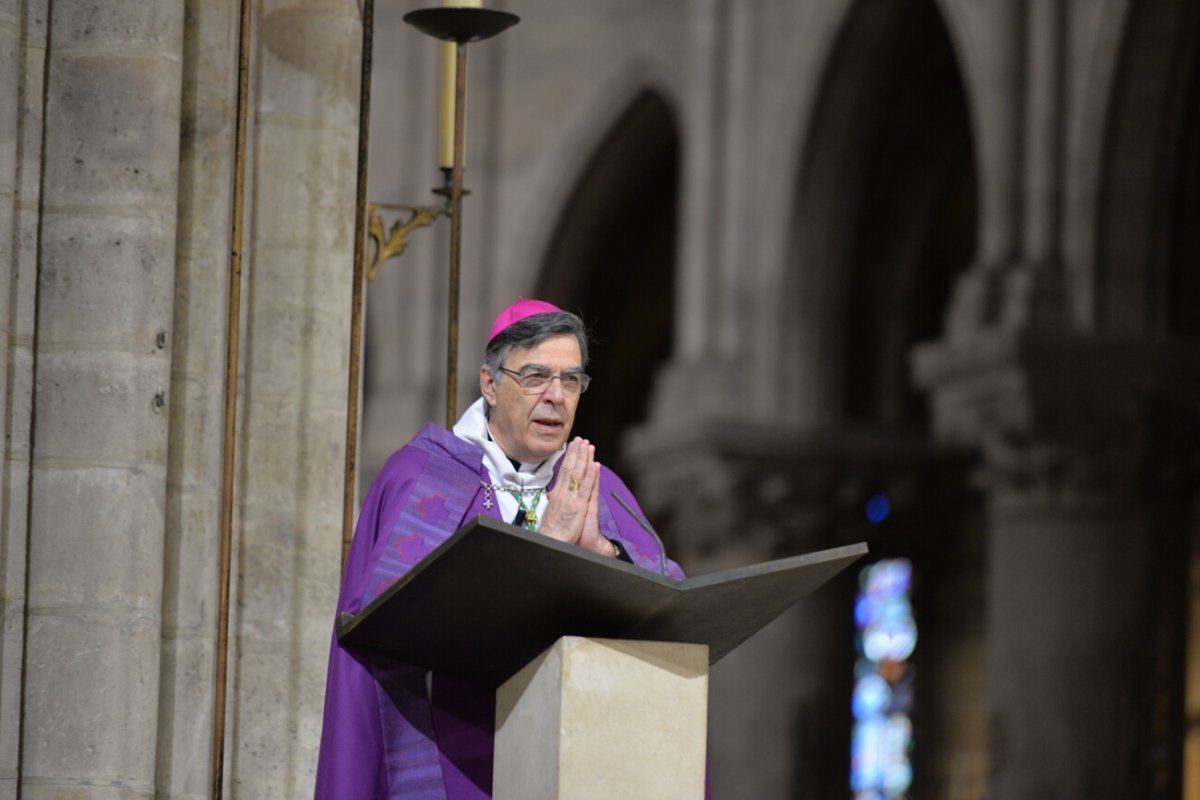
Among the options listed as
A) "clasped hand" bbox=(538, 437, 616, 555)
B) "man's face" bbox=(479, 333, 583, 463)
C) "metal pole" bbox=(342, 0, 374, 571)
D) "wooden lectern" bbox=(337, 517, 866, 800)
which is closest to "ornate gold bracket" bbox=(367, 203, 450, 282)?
"metal pole" bbox=(342, 0, 374, 571)

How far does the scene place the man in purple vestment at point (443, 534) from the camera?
3.17 m

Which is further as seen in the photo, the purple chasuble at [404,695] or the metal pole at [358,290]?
the metal pole at [358,290]

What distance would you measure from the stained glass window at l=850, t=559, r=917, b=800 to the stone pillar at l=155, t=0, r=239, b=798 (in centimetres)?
1146

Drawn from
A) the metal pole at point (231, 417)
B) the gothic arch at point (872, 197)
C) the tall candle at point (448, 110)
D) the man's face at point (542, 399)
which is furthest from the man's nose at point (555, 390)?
the gothic arch at point (872, 197)

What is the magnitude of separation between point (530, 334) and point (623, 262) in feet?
41.6

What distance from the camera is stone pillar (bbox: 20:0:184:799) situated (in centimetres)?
379

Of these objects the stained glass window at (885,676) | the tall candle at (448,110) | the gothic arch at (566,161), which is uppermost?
the gothic arch at (566,161)

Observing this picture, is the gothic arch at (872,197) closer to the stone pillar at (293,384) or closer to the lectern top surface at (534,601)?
the stone pillar at (293,384)

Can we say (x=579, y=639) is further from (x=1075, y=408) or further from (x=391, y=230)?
(x=1075, y=408)

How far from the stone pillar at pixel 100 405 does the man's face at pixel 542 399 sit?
0.93 m

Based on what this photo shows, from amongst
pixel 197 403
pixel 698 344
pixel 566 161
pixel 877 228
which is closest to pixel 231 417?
pixel 197 403

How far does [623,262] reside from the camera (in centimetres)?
1584

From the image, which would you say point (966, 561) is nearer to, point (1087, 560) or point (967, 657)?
point (967, 657)

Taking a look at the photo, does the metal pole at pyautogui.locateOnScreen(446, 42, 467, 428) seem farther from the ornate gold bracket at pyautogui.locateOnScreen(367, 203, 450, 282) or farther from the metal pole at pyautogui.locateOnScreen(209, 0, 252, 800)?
the metal pole at pyautogui.locateOnScreen(209, 0, 252, 800)
